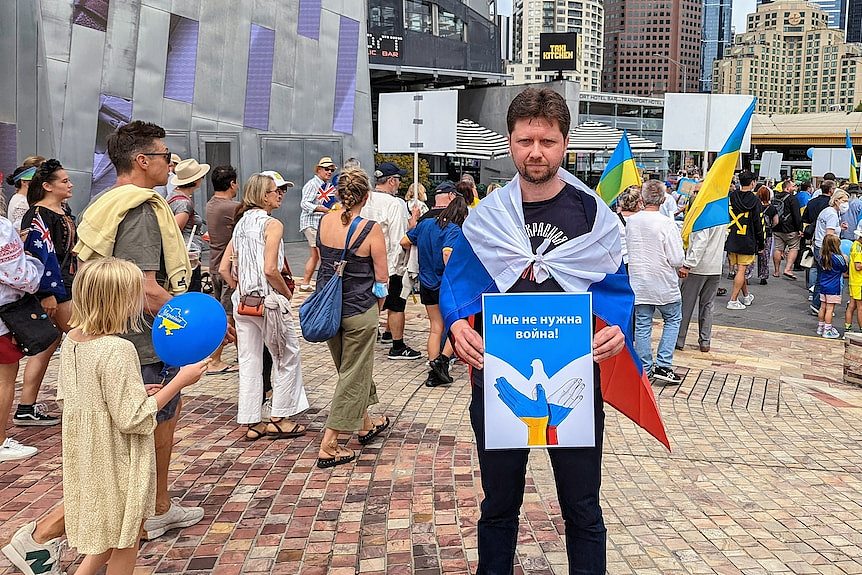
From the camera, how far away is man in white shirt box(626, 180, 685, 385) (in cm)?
745

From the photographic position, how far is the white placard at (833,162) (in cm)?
1833

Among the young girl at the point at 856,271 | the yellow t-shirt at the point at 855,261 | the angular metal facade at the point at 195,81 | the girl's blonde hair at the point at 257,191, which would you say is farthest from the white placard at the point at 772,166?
the girl's blonde hair at the point at 257,191

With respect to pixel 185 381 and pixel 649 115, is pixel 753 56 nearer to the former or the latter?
pixel 649 115

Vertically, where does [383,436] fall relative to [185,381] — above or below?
below

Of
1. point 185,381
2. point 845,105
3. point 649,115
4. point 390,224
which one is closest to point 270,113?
point 390,224

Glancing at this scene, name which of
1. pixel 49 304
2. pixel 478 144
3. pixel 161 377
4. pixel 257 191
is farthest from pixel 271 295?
pixel 478 144

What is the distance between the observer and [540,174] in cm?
282

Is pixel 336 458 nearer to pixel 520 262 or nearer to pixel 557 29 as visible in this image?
pixel 520 262

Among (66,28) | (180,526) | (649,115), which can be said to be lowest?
(180,526)

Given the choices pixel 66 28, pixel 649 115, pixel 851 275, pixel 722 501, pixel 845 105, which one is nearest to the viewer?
pixel 722 501

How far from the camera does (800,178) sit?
3191cm

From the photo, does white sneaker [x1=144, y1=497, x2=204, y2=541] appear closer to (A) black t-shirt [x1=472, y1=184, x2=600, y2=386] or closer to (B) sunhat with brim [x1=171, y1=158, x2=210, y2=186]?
(A) black t-shirt [x1=472, y1=184, x2=600, y2=386]

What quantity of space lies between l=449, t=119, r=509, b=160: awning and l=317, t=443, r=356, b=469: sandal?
22441 mm

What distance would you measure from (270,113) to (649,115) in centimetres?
4695
